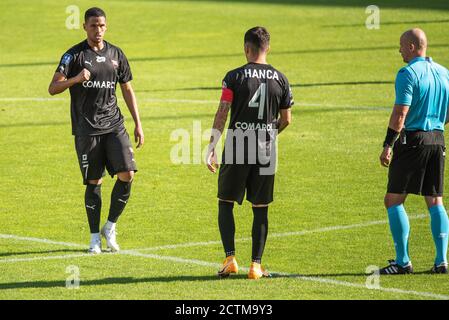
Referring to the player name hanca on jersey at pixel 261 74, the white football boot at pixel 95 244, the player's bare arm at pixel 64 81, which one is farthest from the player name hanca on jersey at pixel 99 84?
the player name hanca on jersey at pixel 261 74

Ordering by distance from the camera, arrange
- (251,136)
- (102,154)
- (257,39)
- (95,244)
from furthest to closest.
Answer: (102,154), (95,244), (251,136), (257,39)

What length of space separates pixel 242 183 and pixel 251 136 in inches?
18.9

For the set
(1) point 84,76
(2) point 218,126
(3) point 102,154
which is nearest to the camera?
(2) point 218,126

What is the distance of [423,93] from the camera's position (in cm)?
1109

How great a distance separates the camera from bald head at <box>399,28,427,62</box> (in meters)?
11.0

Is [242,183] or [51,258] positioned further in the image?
[51,258]

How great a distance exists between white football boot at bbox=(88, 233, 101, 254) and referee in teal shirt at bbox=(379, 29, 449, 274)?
3.19m

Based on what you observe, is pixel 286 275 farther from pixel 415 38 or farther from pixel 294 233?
pixel 415 38

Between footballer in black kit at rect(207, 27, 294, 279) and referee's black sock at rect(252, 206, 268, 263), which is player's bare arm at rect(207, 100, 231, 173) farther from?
referee's black sock at rect(252, 206, 268, 263)

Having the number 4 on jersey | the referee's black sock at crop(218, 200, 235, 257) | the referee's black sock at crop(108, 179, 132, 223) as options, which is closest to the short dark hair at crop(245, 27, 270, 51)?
the number 4 on jersey

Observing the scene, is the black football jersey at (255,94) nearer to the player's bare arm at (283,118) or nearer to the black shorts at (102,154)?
the player's bare arm at (283,118)

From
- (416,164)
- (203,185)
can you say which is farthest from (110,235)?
(203,185)

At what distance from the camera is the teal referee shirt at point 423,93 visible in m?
11.0

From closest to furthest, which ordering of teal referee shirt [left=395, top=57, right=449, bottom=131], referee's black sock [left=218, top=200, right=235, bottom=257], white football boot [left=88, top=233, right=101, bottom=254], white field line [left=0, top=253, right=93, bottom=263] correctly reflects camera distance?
teal referee shirt [left=395, top=57, right=449, bottom=131], referee's black sock [left=218, top=200, right=235, bottom=257], white field line [left=0, top=253, right=93, bottom=263], white football boot [left=88, top=233, right=101, bottom=254]
